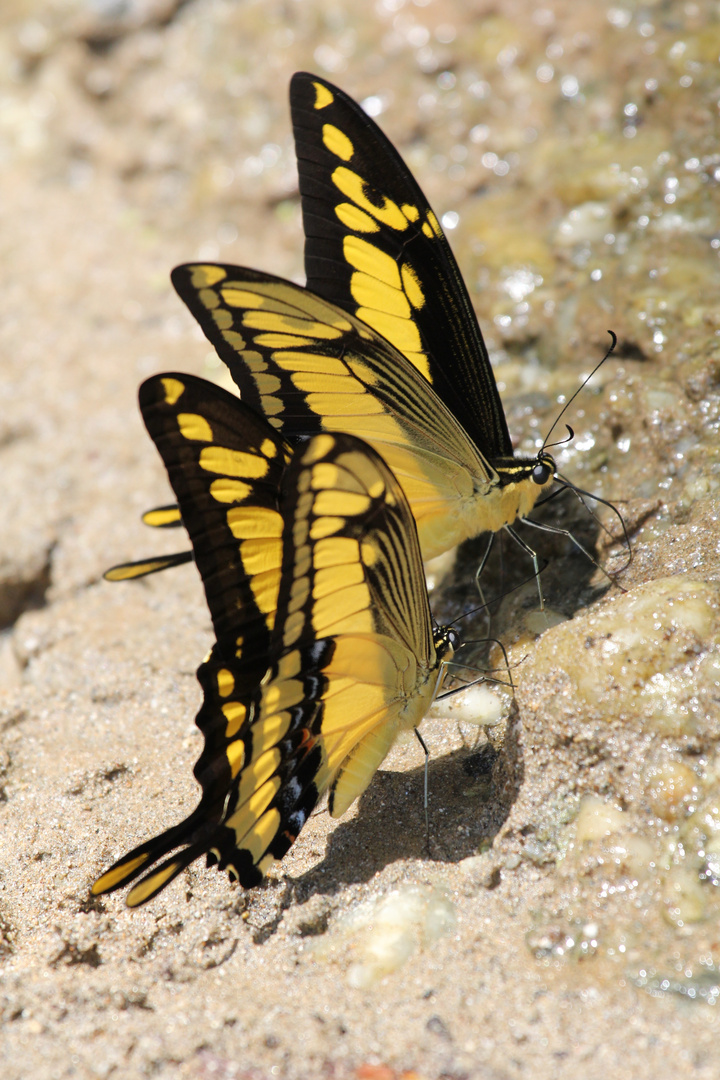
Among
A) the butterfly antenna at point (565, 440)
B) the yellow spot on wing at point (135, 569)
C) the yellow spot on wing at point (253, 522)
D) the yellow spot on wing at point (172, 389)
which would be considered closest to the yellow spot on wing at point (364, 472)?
the yellow spot on wing at point (253, 522)

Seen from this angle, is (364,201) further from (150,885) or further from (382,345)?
(150,885)

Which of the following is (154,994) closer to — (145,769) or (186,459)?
(145,769)

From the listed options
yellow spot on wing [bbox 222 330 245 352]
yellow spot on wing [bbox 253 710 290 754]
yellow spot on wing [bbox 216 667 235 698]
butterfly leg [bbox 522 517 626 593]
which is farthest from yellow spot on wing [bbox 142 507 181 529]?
butterfly leg [bbox 522 517 626 593]

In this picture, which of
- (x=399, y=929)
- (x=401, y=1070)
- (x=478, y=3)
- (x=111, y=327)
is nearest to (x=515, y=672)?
(x=399, y=929)

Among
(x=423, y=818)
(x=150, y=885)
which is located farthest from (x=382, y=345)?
(x=150, y=885)

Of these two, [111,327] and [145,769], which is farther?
[111,327]

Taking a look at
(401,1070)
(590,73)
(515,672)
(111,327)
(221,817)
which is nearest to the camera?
(401,1070)
